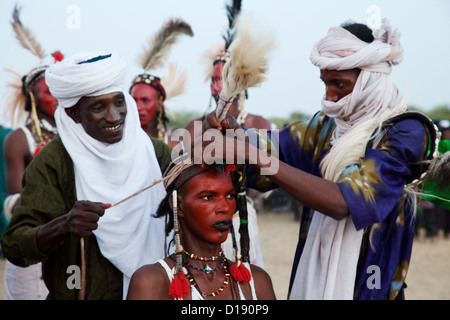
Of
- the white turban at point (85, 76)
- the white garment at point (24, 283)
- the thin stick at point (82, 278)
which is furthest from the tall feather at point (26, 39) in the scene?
the thin stick at point (82, 278)

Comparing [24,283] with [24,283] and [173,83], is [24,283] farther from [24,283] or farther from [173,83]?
[173,83]

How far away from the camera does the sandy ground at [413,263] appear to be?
8211 millimetres

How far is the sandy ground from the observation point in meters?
8.21

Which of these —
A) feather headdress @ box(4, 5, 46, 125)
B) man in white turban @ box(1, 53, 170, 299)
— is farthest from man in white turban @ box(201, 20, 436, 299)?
feather headdress @ box(4, 5, 46, 125)

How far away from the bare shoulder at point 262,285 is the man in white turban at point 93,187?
639 millimetres

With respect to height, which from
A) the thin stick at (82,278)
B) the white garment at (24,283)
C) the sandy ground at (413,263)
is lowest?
the sandy ground at (413,263)

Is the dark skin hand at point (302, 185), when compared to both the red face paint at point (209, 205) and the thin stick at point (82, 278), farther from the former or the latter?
the thin stick at point (82, 278)

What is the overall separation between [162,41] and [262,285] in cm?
414

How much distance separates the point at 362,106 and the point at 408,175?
413mm

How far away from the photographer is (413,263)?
33.5ft

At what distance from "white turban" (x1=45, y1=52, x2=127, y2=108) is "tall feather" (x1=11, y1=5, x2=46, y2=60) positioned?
266 cm

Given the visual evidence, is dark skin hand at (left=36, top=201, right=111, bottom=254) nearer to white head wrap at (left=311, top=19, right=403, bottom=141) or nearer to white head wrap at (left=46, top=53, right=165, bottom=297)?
white head wrap at (left=46, top=53, right=165, bottom=297)

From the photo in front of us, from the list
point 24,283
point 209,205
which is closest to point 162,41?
point 24,283

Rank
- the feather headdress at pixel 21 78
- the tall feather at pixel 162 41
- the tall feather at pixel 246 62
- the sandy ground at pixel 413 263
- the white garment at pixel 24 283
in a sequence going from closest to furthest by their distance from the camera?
the tall feather at pixel 246 62 < the white garment at pixel 24 283 < the feather headdress at pixel 21 78 < the tall feather at pixel 162 41 < the sandy ground at pixel 413 263
